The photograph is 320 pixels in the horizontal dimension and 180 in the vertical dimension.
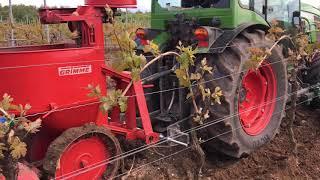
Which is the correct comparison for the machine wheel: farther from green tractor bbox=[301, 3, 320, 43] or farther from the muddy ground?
green tractor bbox=[301, 3, 320, 43]

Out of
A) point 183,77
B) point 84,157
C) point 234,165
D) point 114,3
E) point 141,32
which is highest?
point 114,3

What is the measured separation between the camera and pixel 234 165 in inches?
189

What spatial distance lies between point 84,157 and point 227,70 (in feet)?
5.11

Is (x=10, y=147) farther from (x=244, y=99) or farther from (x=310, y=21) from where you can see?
(x=310, y=21)

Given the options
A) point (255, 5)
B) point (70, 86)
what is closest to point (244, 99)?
point (255, 5)

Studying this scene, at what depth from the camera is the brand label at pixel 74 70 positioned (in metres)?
3.76

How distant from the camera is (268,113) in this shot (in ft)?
17.5

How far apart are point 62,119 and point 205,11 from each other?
82.1 inches

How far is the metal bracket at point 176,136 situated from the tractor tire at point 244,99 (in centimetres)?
19

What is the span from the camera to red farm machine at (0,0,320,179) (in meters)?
3.73

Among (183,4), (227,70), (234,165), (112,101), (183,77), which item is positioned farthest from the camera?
(183,4)

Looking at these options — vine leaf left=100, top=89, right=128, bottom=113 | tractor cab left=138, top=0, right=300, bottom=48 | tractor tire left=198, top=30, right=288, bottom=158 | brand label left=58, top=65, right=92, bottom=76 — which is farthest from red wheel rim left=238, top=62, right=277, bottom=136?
vine leaf left=100, top=89, right=128, bottom=113

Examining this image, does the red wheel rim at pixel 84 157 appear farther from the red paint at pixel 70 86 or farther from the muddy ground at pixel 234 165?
the muddy ground at pixel 234 165

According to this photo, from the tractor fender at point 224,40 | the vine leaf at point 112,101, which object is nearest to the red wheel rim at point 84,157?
the vine leaf at point 112,101
